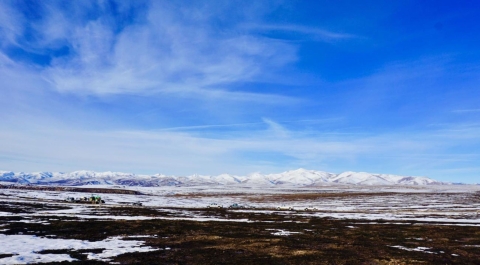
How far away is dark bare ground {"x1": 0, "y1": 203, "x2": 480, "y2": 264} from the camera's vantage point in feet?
60.7


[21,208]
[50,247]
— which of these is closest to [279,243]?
[50,247]

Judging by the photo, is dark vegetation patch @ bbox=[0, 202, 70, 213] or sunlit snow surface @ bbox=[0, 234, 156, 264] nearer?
sunlit snow surface @ bbox=[0, 234, 156, 264]

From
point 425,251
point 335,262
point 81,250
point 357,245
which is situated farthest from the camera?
point 357,245

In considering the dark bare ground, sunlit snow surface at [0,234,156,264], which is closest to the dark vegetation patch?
the dark bare ground

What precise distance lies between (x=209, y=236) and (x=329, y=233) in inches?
417

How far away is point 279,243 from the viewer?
23625 millimetres

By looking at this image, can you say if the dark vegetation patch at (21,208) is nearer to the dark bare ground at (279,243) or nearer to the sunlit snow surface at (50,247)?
the dark bare ground at (279,243)

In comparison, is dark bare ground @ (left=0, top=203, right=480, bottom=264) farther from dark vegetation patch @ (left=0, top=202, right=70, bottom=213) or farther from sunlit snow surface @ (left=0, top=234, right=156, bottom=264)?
dark vegetation patch @ (left=0, top=202, right=70, bottom=213)

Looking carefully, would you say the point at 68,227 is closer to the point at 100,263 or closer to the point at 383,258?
the point at 100,263

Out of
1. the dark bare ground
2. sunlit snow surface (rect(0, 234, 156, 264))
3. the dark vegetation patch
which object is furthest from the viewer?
the dark vegetation patch

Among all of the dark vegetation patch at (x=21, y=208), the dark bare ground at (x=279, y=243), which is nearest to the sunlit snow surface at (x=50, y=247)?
the dark bare ground at (x=279, y=243)

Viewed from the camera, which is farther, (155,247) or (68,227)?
(68,227)

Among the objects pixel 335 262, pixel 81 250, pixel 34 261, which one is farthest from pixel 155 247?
pixel 335 262

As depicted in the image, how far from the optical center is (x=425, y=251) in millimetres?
21375
